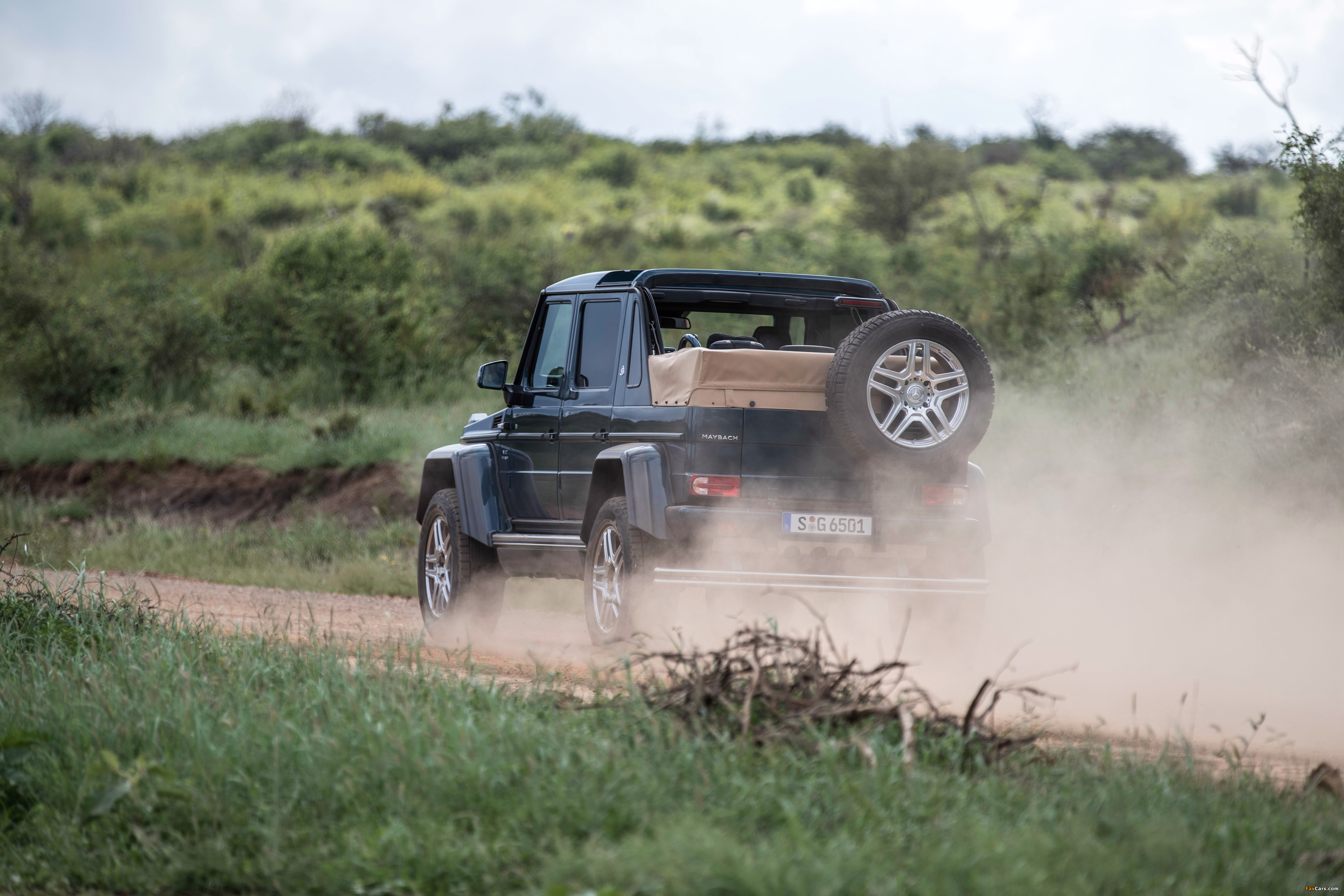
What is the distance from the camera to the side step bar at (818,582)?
20.0 feet

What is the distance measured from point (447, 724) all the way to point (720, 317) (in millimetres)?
16969

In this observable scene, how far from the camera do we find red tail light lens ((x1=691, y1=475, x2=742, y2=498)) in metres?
6.25

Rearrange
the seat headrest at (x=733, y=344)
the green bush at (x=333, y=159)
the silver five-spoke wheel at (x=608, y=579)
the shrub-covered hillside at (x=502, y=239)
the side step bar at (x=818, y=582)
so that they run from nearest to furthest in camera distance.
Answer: the side step bar at (x=818, y=582), the silver five-spoke wheel at (x=608, y=579), the seat headrest at (x=733, y=344), the shrub-covered hillside at (x=502, y=239), the green bush at (x=333, y=159)

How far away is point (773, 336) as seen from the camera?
7.93m

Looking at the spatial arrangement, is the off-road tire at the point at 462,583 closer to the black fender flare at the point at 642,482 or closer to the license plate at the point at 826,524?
the black fender flare at the point at 642,482

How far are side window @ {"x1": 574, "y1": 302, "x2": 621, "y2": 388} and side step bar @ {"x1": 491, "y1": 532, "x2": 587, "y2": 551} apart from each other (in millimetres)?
914

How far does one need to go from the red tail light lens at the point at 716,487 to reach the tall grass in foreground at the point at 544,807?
5.94ft

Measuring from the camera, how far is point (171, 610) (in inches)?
263

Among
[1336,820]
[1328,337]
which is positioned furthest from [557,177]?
[1336,820]

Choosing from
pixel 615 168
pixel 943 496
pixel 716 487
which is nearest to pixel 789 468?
pixel 716 487

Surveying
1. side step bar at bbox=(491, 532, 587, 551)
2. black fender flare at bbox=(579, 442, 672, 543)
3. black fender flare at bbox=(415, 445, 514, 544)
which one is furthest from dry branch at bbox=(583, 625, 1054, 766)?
black fender flare at bbox=(415, 445, 514, 544)

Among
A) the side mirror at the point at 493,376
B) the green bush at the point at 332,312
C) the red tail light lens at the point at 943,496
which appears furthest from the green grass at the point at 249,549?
the green bush at the point at 332,312

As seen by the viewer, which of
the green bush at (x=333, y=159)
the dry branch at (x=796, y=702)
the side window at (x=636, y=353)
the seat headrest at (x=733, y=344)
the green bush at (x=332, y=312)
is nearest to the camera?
the dry branch at (x=796, y=702)

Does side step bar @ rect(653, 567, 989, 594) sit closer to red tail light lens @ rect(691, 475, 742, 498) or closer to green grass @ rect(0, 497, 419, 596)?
red tail light lens @ rect(691, 475, 742, 498)
